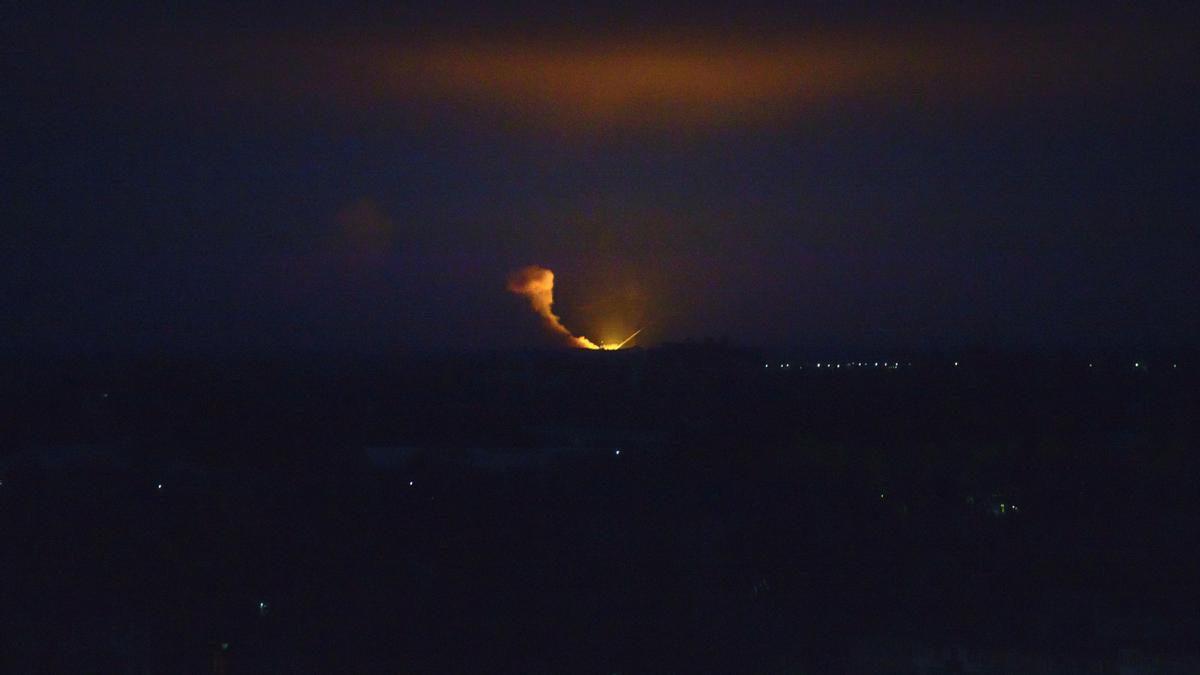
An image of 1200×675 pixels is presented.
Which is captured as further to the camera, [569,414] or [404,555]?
[569,414]

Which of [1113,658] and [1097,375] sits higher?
[1097,375]

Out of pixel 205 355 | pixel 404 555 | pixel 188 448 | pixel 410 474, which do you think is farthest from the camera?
pixel 205 355

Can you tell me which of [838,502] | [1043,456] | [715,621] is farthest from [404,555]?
[1043,456]

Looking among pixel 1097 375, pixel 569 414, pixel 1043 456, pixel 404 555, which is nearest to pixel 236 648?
pixel 404 555

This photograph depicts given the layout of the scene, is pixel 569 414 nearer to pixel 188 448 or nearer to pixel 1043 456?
pixel 188 448

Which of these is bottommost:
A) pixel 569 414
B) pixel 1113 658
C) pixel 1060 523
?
pixel 1113 658

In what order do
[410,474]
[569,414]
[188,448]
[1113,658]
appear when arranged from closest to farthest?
1. [1113,658]
2. [410,474]
3. [188,448]
4. [569,414]
